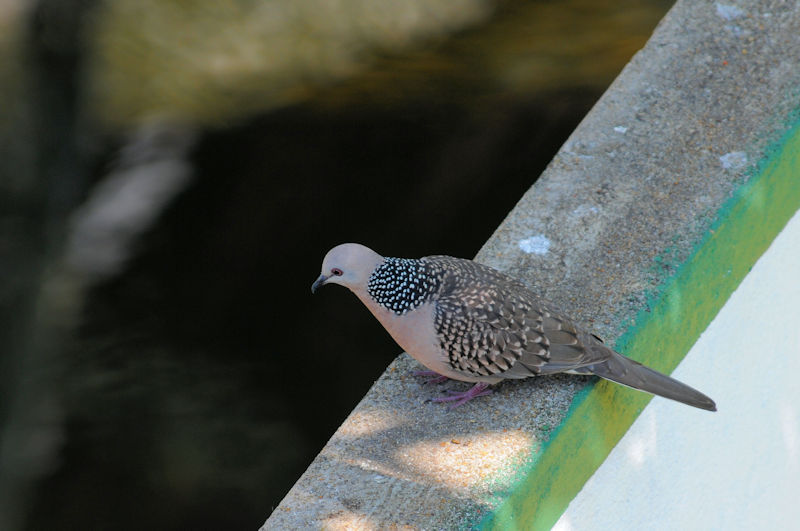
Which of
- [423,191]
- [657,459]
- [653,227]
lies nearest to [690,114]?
[653,227]

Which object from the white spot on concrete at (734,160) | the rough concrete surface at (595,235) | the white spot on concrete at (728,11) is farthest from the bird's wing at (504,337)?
the white spot on concrete at (728,11)

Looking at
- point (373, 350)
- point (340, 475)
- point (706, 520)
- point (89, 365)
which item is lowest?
point (89, 365)

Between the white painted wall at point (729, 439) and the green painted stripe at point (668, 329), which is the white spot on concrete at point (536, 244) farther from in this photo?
the white painted wall at point (729, 439)

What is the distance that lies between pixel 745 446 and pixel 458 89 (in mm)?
1601

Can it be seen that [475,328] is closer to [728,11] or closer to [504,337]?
[504,337]

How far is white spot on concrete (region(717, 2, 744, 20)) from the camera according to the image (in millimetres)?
3340

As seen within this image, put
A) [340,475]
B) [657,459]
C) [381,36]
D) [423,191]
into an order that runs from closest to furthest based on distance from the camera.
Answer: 1. [340,475]
2. [657,459]
3. [381,36]
4. [423,191]

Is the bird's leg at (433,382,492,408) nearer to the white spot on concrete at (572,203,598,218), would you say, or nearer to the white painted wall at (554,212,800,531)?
the white painted wall at (554,212,800,531)

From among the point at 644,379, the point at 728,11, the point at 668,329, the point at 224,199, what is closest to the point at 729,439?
the point at 668,329

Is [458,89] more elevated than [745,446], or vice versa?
[458,89]

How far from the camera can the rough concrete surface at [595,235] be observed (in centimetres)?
225

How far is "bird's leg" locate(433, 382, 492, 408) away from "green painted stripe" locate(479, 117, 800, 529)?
0.75 feet

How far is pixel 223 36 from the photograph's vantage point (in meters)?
3.05

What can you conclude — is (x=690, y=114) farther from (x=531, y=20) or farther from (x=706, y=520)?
(x=706, y=520)
